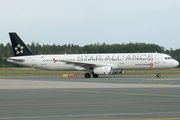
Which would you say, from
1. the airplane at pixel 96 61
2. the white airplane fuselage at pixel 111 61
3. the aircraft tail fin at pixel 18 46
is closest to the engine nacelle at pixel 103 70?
the airplane at pixel 96 61

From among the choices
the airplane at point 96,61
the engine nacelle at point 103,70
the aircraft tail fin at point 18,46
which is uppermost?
the aircraft tail fin at point 18,46

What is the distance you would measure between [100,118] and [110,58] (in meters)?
34.3

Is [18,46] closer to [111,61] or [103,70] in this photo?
[103,70]

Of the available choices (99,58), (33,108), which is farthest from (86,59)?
(33,108)

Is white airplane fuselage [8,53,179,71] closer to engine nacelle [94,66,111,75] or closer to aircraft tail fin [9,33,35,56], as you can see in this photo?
aircraft tail fin [9,33,35,56]

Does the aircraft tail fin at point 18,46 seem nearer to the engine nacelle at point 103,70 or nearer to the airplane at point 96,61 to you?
the airplane at point 96,61

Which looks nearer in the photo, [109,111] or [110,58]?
[109,111]

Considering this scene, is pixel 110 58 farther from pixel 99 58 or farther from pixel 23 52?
pixel 23 52

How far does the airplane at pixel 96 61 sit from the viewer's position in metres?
42.7

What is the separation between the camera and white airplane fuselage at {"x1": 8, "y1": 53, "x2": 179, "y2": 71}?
42719 millimetres

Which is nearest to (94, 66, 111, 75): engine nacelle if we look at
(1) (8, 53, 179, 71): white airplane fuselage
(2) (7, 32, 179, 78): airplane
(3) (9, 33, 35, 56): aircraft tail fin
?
(2) (7, 32, 179, 78): airplane

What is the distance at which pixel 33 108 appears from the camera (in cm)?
1201

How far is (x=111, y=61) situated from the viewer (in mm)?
43438

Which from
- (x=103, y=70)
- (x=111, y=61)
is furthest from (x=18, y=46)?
(x=111, y=61)
